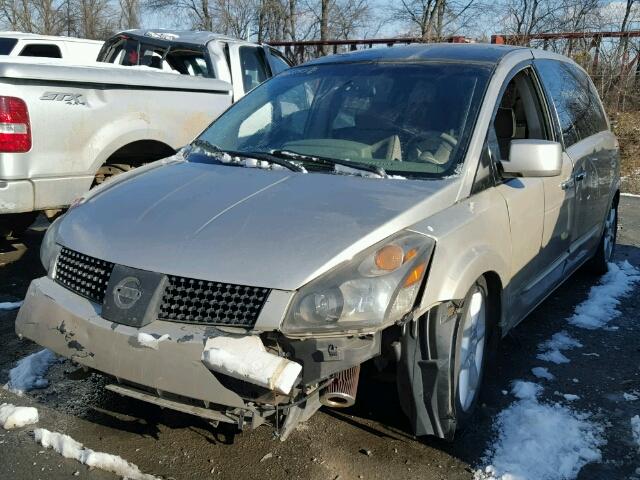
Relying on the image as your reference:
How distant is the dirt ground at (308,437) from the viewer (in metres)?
2.78

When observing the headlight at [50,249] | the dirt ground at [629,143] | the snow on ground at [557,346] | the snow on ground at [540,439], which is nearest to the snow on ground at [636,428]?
the snow on ground at [540,439]

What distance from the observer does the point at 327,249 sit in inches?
95.9

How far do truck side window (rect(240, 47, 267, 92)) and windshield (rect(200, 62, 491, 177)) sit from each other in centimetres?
346

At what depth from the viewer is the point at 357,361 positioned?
2.34 metres

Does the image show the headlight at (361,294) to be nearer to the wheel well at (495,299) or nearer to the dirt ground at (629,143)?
the wheel well at (495,299)

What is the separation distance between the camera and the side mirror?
319 centimetres

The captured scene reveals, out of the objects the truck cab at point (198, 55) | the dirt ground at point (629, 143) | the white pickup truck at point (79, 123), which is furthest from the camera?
the dirt ground at point (629, 143)

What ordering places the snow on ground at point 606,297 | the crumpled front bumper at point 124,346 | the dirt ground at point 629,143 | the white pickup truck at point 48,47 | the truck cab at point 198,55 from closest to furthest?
the crumpled front bumper at point 124,346
the snow on ground at point 606,297
the truck cab at point 198,55
the white pickup truck at point 48,47
the dirt ground at point 629,143

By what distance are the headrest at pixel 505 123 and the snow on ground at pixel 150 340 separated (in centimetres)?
215

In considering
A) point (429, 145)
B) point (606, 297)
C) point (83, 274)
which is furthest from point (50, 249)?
point (606, 297)

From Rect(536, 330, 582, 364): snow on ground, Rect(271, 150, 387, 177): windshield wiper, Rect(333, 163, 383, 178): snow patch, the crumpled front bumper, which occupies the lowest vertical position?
Rect(536, 330, 582, 364): snow on ground

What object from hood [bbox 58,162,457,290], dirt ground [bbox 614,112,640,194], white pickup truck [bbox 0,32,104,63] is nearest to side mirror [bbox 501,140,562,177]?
hood [bbox 58,162,457,290]

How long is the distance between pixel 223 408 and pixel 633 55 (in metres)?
13.5

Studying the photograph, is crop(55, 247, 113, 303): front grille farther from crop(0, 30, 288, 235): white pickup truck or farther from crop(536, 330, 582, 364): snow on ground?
crop(536, 330, 582, 364): snow on ground
